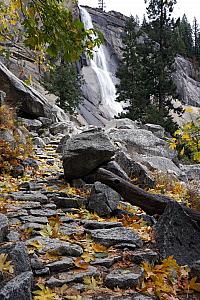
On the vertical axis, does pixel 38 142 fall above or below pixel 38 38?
below

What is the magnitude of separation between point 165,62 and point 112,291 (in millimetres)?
22667

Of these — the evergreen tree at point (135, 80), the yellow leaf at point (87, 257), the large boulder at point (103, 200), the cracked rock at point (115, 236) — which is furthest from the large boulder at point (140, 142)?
the evergreen tree at point (135, 80)

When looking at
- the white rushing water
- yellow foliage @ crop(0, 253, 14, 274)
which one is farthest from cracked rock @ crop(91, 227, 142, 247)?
the white rushing water

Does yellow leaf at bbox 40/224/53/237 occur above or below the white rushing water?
below

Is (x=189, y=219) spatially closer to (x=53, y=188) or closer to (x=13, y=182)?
(x=53, y=188)

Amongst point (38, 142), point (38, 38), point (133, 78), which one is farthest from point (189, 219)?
point (133, 78)

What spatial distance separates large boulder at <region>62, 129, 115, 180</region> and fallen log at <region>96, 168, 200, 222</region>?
5.05ft

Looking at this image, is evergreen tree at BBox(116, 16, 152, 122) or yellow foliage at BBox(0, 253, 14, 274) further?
evergreen tree at BBox(116, 16, 152, 122)

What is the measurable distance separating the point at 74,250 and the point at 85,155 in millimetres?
3476

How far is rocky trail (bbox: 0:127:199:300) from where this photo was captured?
298cm

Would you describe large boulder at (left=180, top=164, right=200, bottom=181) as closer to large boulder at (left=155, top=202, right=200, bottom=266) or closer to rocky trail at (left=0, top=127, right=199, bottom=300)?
rocky trail at (left=0, top=127, right=199, bottom=300)

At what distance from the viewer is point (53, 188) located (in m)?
6.83

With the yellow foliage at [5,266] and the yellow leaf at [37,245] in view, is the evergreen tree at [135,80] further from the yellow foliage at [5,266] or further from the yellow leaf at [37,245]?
the yellow foliage at [5,266]

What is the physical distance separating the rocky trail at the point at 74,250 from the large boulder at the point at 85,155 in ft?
2.87
